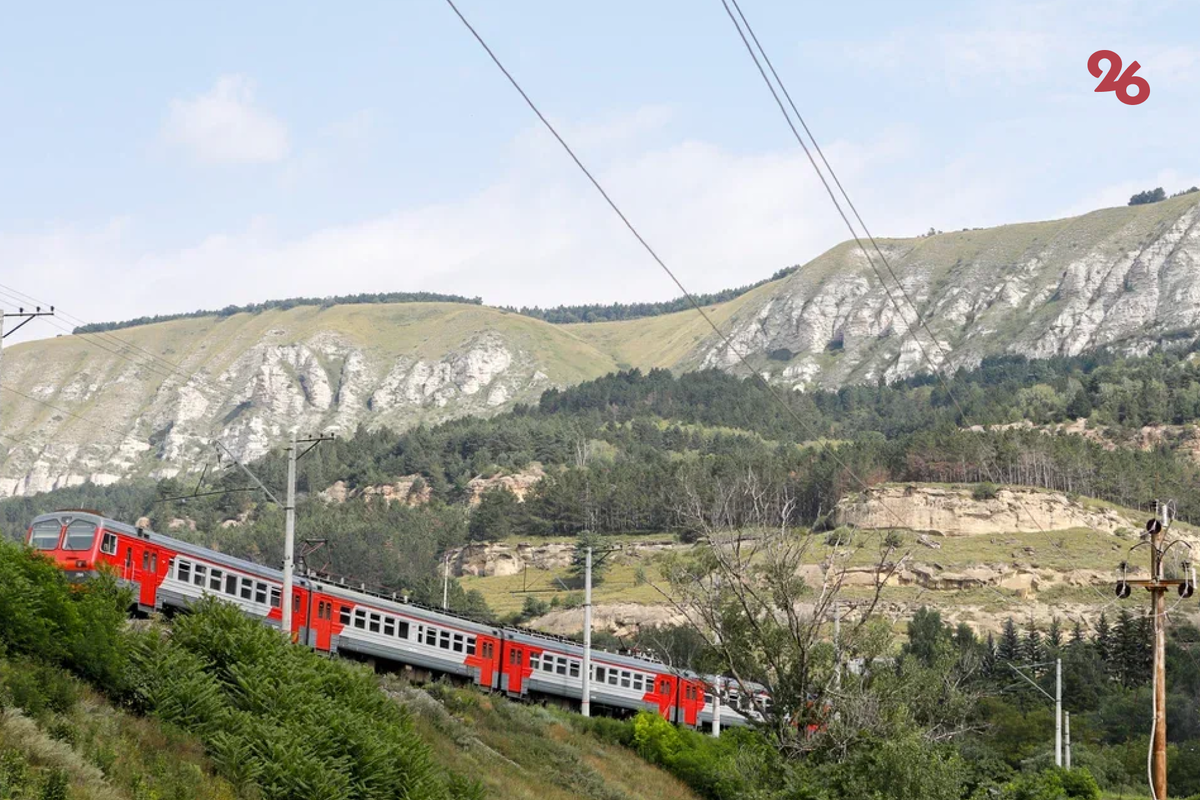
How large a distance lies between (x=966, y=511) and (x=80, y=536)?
439 ft

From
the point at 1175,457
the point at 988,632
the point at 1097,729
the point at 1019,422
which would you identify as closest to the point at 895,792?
the point at 1097,729

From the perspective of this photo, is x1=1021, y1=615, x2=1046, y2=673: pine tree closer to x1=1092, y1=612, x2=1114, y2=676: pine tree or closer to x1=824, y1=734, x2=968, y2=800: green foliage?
x1=1092, y1=612, x2=1114, y2=676: pine tree

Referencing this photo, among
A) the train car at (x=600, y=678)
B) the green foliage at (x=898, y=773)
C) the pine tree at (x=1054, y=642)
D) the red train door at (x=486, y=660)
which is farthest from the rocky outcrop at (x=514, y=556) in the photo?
the green foliage at (x=898, y=773)

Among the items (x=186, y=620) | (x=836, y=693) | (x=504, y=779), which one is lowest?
(x=504, y=779)

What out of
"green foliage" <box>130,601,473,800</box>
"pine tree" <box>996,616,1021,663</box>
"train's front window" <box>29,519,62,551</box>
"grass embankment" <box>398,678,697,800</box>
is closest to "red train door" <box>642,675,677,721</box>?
"grass embankment" <box>398,678,697,800</box>

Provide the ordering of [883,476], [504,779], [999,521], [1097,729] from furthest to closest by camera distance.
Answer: [883,476], [999,521], [1097,729], [504,779]

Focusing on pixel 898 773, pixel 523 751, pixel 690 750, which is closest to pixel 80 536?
pixel 523 751

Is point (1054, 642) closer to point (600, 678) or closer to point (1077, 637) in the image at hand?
point (1077, 637)

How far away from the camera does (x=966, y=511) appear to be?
15750cm

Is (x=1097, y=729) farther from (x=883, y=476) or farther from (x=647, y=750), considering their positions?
(x=883, y=476)

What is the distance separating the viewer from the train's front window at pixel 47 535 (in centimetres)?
3556

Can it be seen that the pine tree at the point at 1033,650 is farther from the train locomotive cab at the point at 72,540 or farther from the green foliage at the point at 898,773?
the train locomotive cab at the point at 72,540

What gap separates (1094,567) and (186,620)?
417 feet

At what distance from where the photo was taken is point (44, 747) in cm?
1933
